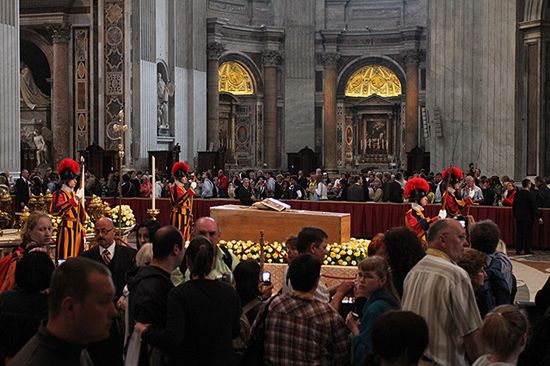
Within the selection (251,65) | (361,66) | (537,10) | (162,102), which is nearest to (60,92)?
(162,102)

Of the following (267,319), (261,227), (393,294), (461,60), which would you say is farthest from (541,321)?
(461,60)

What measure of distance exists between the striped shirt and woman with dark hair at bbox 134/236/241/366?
3.67ft

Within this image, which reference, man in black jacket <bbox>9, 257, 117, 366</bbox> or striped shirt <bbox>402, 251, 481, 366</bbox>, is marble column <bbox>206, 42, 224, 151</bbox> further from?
man in black jacket <bbox>9, 257, 117, 366</bbox>

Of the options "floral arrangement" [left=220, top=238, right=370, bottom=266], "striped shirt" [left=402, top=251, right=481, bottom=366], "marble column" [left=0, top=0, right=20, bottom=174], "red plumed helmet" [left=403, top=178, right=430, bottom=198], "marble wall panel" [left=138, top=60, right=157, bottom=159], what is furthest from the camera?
"marble wall panel" [left=138, top=60, right=157, bottom=159]

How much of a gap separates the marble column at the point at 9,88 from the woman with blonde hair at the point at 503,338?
55.7ft

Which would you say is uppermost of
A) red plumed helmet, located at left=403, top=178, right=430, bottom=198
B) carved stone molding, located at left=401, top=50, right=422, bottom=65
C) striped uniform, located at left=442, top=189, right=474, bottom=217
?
carved stone molding, located at left=401, top=50, right=422, bottom=65

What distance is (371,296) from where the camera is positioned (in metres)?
5.12

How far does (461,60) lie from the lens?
25.1 meters

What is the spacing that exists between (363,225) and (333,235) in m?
7.78

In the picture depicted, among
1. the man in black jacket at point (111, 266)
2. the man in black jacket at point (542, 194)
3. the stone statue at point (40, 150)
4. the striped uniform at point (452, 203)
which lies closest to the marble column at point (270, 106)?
the stone statue at point (40, 150)

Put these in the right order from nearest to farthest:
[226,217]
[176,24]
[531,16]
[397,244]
Result: [397,244] → [226,217] → [531,16] → [176,24]

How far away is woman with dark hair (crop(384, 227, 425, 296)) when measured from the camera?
583 cm

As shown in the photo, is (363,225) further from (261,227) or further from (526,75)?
(261,227)

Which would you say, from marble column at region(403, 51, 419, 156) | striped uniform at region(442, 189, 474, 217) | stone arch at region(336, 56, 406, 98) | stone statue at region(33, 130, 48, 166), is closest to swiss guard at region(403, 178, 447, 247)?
striped uniform at region(442, 189, 474, 217)
